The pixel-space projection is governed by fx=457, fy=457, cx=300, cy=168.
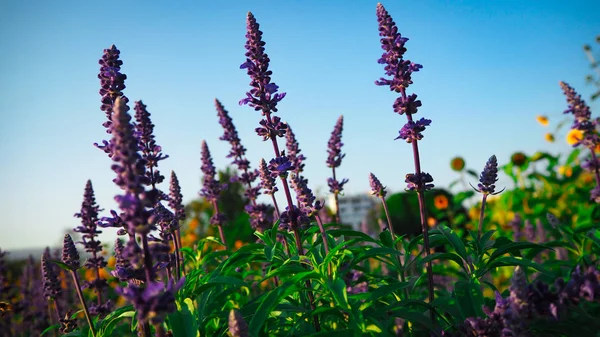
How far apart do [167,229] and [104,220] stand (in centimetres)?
118

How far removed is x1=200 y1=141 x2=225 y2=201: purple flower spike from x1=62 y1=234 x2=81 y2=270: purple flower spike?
2.56 m

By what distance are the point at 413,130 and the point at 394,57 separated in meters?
0.65

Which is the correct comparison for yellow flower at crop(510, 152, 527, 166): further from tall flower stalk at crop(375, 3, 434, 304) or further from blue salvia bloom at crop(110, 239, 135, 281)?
blue salvia bloom at crop(110, 239, 135, 281)

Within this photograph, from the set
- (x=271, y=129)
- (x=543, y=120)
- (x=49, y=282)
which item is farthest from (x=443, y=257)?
(x=543, y=120)

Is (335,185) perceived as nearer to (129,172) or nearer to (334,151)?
(334,151)

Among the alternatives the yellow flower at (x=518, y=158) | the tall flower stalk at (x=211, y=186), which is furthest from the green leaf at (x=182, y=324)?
the yellow flower at (x=518, y=158)

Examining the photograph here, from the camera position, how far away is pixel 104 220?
3.36m

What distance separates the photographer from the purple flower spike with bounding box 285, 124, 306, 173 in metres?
5.35

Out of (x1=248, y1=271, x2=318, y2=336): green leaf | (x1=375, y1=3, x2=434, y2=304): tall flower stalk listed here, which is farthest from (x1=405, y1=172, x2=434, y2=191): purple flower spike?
(x1=248, y1=271, x2=318, y2=336): green leaf

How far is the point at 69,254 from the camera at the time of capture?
12.3 ft

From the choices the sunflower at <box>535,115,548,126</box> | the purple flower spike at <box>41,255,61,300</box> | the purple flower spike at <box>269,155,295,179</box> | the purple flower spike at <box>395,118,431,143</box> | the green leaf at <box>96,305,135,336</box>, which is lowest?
the green leaf at <box>96,305,135,336</box>

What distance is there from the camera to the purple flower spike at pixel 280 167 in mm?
3803

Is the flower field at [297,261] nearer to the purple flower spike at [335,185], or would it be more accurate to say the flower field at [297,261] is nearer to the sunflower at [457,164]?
the purple flower spike at [335,185]

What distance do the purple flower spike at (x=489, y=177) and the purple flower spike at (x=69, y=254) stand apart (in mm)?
3549
